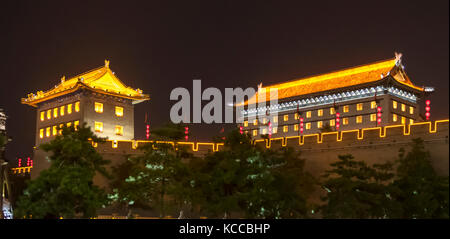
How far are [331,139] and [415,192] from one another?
7813mm

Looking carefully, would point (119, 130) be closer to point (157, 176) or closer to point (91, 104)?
point (91, 104)

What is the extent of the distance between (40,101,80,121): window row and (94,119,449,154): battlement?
818 centimetres

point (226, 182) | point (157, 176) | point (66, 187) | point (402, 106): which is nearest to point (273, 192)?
point (226, 182)

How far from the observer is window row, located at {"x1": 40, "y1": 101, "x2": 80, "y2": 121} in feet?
142

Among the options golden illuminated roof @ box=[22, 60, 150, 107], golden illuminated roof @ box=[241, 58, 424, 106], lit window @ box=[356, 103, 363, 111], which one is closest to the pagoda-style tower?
golden illuminated roof @ box=[22, 60, 150, 107]

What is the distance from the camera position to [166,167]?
29.4 m

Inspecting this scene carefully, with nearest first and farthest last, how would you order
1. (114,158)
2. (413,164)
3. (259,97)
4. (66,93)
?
(413,164) < (114,158) < (66,93) < (259,97)

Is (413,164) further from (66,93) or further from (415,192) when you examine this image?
(66,93)

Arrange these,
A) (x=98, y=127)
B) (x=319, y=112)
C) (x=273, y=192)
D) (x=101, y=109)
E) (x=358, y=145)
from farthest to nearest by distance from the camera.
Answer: (x=319, y=112)
(x=101, y=109)
(x=98, y=127)
(x=358, y=145)
(x=273, y=192)

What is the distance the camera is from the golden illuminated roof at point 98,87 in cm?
4344

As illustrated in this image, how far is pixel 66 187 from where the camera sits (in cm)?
2620

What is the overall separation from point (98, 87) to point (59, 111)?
3.68 metres

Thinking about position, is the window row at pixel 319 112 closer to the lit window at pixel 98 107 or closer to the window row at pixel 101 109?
the window row at pixel 101 109
